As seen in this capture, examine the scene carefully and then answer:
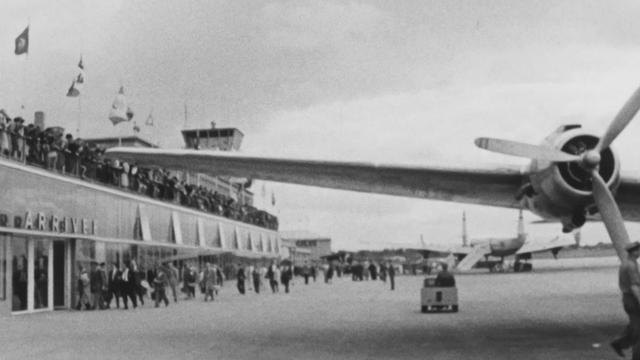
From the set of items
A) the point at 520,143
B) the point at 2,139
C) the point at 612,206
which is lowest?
the point at 612,206

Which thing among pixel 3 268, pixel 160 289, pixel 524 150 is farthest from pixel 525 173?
pixel 160 289

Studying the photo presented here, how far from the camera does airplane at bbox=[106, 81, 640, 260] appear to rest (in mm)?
13484

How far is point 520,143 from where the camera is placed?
13.6 metres

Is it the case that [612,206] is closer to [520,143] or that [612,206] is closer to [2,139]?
[520,143]

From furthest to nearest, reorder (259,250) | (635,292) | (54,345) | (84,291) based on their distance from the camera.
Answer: (259,250) < (84,291) < (54,345) < (635,292)

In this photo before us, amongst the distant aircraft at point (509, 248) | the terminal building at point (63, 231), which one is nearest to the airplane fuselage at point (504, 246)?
the distant aircraft at point (509, 248)

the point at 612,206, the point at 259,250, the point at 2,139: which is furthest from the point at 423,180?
the point at 259,250

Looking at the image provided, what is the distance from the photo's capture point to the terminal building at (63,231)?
23.1m

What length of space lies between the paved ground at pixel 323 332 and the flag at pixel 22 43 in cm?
912

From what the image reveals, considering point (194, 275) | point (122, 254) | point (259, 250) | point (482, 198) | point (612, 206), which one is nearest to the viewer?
point (612, 206)

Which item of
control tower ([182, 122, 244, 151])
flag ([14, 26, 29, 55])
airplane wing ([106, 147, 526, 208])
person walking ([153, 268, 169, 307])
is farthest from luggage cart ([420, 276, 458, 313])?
control tower ([182, 122, 244, 151])

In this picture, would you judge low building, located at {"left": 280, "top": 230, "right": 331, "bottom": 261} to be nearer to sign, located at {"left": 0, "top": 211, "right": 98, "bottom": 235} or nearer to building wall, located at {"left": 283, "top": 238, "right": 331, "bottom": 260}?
building wall, located at {"left": 283, "top": 238, "right": 331, "bottom": 260}

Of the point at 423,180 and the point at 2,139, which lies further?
the point at 2,139

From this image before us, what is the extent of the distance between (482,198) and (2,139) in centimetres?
1404
